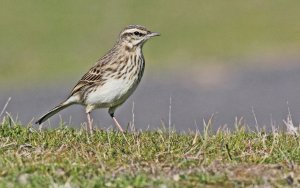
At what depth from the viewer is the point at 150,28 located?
34.1m

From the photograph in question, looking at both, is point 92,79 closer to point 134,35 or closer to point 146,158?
point 134,35

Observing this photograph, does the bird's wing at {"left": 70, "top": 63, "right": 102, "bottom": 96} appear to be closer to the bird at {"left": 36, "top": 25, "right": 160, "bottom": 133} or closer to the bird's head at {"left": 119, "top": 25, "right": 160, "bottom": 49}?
the bird at {"left": 36, "top": 25, "right": 160, "bottom": 133}

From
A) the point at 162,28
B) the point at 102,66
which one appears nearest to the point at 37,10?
the point at 162,28

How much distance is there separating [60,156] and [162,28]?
2669cm

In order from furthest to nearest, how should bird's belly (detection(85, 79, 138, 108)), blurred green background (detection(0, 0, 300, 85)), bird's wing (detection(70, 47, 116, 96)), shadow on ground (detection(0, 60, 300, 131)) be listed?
blurred green background (detection(0, 0, 300, 85)) → shadow on ground (detection(0, 60, 300, 131)) → bird's wing (detection(70, 47, 116, 96)) → bird's belly (detection(85, 79, 138, 108))

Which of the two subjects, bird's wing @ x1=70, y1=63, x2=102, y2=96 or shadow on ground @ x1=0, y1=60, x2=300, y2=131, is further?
shadow on ground @ x1=0, y1=60, x2=300, y2=131

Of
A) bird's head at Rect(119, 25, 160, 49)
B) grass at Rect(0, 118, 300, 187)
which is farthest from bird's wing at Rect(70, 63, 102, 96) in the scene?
grass at Rect(0, 118, 300, 187)

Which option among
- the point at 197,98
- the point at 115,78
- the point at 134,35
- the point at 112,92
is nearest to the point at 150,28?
the point at 197,98

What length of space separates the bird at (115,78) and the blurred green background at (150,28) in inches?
639

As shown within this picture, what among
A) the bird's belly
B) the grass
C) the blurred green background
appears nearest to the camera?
the grass

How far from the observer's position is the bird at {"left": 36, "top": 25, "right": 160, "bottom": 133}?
12.6 metres

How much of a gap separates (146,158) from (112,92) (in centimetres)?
387

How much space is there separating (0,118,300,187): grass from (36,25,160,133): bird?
6.96 feet

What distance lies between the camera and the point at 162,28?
116 feet
